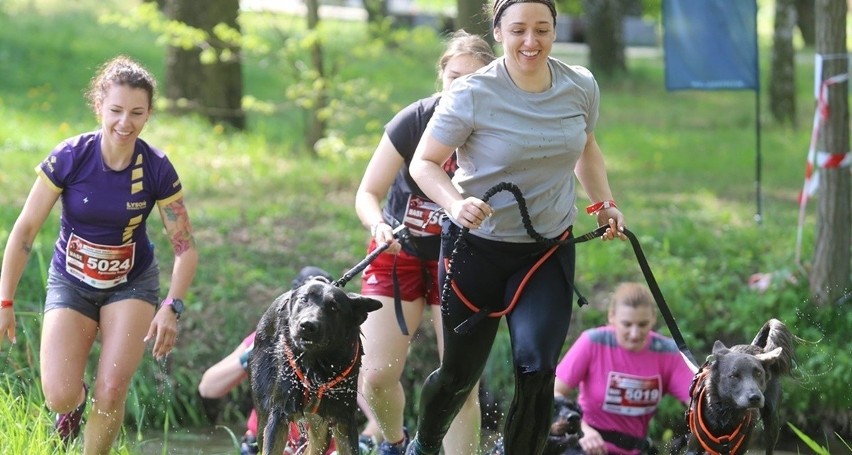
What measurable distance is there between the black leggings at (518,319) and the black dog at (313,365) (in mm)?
379

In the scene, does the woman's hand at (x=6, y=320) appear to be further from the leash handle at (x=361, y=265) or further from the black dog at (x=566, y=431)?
the black dog at (x=566, y=431)

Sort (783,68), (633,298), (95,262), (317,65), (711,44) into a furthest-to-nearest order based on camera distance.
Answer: (783,68) → (317,65) → (711,44) → (633,298) → (95,262)

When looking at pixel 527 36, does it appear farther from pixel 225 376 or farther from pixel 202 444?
pixel 202 444

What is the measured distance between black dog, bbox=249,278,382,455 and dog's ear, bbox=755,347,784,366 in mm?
1472

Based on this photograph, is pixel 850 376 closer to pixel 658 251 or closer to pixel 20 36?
pixel 658 251

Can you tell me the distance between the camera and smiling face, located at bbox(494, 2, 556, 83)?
4.56m

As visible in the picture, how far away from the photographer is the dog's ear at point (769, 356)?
459cm

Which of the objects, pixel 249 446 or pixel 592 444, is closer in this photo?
pixel 249 446

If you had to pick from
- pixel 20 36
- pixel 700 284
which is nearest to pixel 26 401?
pixel 700 284

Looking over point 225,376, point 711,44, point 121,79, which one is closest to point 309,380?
point 121,79

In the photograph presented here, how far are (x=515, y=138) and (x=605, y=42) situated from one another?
65.8 feet

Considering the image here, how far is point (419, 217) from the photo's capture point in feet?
18.7

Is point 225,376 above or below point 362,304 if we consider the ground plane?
below

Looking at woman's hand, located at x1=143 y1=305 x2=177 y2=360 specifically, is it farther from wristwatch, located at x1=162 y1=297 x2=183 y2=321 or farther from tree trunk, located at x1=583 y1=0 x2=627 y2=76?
tree trunk, located at x1=583 y1=0 x2=627 y2=76
